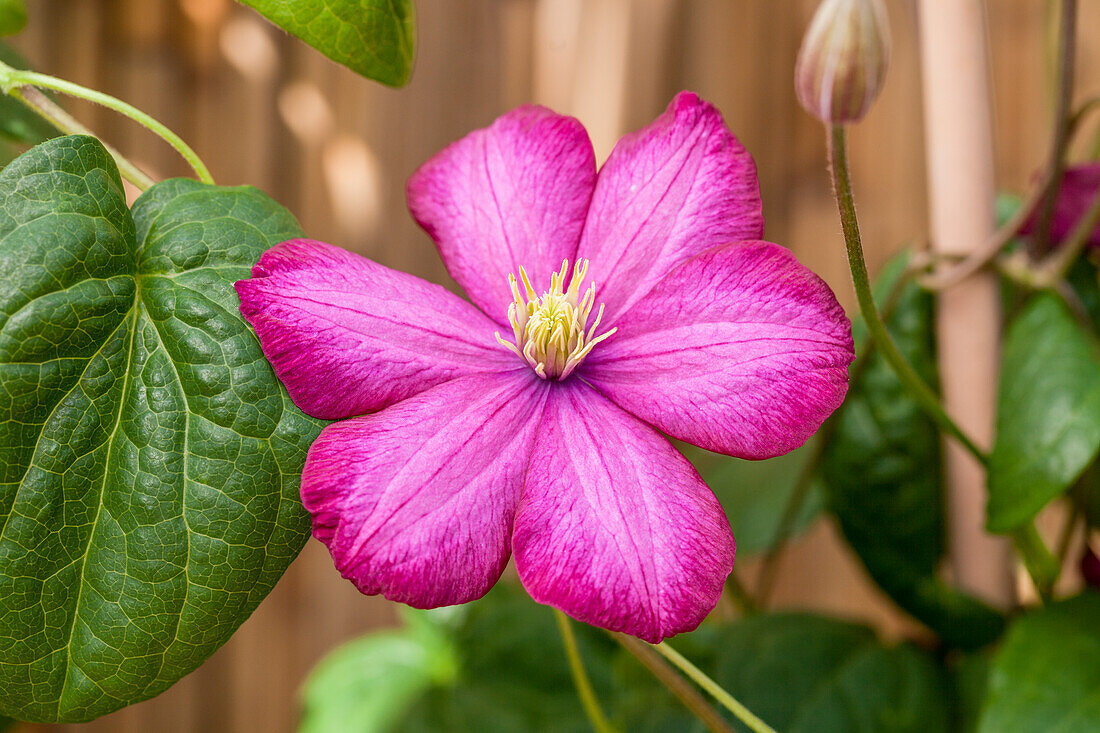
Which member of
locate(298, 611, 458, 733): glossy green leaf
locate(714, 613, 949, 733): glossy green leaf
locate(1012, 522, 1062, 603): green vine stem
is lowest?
locate(298, 611, 458, 733): glossy green leaf

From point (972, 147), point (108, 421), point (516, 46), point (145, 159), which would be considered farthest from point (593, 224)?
point (145, 159)

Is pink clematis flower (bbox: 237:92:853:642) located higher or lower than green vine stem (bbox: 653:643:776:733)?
higher

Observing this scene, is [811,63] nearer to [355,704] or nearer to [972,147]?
[972,147]

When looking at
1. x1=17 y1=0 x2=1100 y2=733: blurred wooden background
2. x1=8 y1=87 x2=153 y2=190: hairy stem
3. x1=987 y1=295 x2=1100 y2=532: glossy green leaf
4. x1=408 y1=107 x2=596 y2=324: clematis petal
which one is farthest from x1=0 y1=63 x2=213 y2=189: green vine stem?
x1=17 y1=0 x2=1100 y2=733: blurred wooden background

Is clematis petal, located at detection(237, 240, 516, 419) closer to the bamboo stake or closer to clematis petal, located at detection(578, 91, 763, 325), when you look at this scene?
clematis petal, located at detection(578, 91, 763, 325)

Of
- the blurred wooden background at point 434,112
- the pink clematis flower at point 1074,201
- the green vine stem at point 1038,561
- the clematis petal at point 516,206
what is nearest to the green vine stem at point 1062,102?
the pink clematis flower at point 1074,201

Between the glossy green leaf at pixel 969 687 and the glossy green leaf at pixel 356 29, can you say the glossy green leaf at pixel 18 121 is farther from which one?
the glossy green leaf at pixel 969 687
